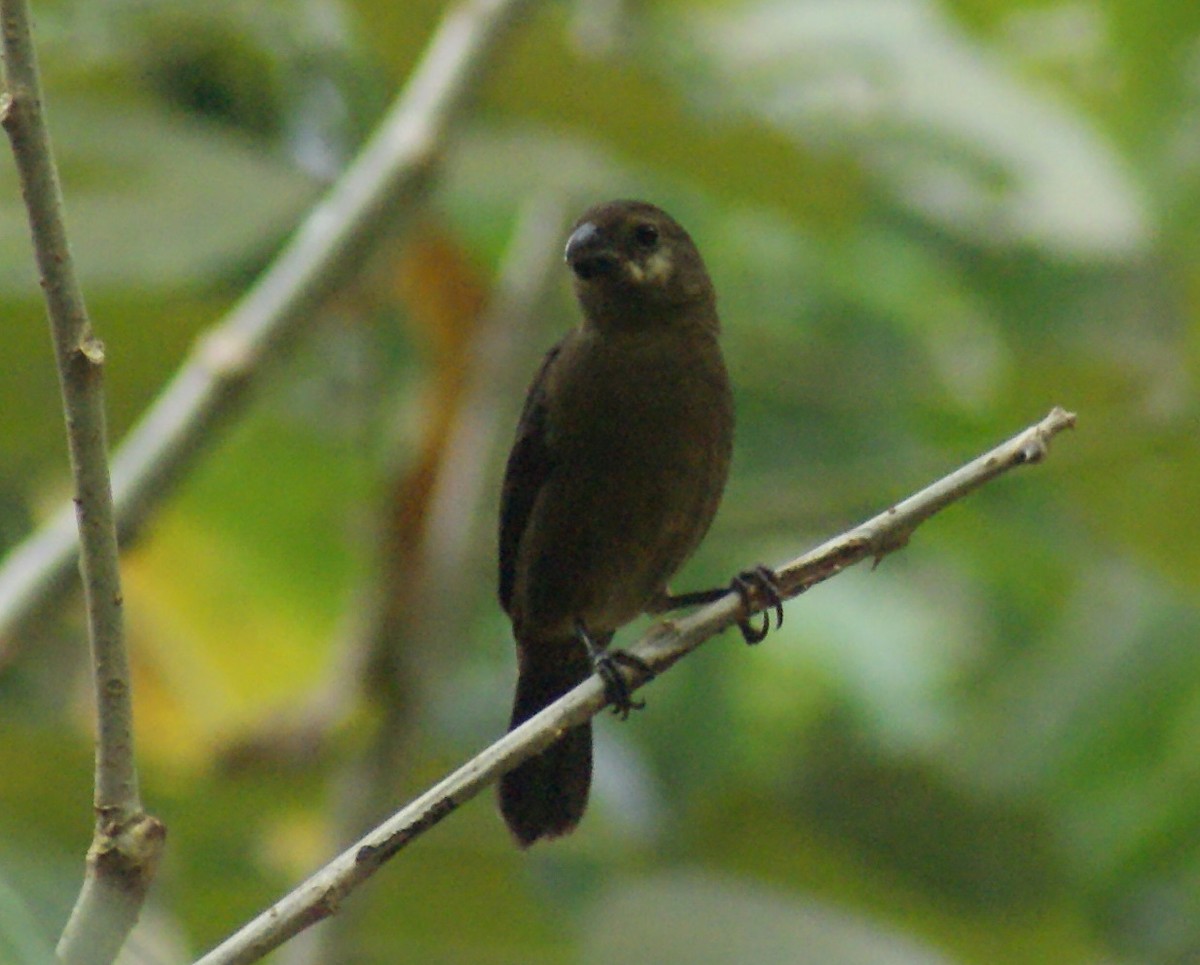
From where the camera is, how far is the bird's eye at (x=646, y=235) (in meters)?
3.69

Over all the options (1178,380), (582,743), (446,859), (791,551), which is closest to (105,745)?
(582,743)

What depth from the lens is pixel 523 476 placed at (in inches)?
144

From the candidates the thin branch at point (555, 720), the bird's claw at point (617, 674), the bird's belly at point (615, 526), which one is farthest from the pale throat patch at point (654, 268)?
the thin branch at point (555, 720)

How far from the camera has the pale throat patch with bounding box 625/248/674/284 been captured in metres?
3.64

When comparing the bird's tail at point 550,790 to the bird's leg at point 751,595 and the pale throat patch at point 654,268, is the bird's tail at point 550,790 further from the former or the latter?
the pale throat patch at point 654,268

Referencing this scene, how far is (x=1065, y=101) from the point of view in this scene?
475cm

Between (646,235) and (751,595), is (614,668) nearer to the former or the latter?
(751,595)

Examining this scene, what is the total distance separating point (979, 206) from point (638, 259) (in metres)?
1.50

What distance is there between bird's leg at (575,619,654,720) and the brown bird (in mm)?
13

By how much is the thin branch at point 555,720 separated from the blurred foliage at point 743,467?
117 centimetres

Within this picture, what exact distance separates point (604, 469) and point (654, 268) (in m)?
0.41

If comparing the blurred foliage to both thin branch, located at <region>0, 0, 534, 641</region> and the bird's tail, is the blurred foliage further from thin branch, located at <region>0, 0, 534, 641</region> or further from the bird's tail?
the bird's tail

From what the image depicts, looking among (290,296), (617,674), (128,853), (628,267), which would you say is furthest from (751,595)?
(128,853)

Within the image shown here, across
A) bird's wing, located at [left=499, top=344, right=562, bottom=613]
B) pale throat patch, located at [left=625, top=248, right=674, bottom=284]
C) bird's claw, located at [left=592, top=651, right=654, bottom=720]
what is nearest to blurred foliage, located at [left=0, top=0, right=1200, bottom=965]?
bird's wing, located at [left=499, top=344, right=562, bottom=613]
